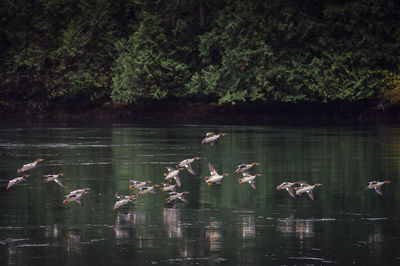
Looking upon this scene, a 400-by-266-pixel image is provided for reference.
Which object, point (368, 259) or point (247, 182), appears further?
point (247, 182)

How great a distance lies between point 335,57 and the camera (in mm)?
58875

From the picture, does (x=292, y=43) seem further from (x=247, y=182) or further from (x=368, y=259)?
(x=368, y=259)

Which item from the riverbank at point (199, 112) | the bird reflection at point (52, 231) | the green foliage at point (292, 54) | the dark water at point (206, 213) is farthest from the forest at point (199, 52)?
the bird reflection at point (52, 231)

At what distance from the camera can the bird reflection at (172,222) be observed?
579 inches

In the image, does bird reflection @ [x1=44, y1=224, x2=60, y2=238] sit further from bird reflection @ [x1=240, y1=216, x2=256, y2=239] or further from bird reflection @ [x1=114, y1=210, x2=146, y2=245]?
bird reflection @ [x1=240, y1=216, x2=256, y2=239]

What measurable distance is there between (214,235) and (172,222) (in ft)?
4.92

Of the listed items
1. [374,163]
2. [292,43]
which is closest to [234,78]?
[292,43]

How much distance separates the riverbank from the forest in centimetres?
52

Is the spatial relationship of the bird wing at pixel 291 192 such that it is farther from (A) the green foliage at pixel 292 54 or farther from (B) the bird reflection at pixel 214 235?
(A) the green foliage at pixel 292 54

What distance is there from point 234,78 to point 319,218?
42929mm

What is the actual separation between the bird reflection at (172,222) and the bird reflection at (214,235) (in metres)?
0.45

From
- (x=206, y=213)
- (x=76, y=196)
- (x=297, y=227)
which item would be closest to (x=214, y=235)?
(x=297, y=227)

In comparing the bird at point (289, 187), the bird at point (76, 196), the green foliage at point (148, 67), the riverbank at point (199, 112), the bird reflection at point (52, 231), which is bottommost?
the bird reflection at point (52, 231)

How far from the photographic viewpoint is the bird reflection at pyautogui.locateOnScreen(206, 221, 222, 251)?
13.6 meters
